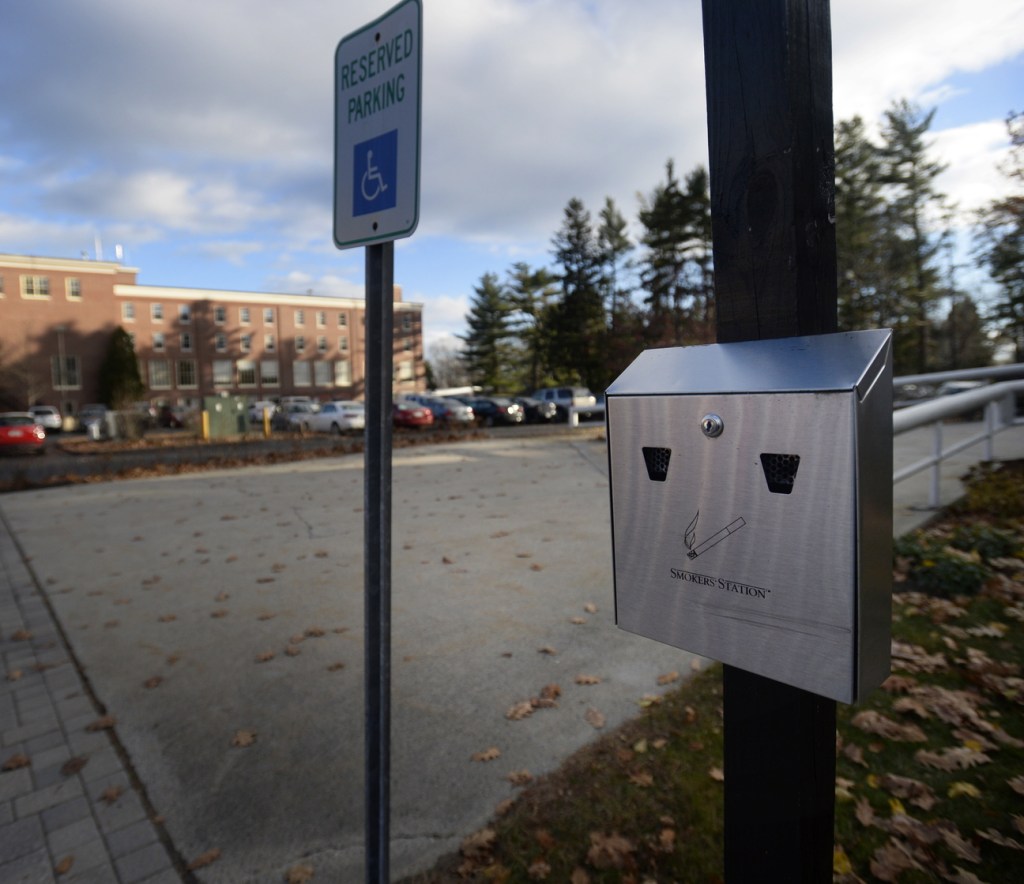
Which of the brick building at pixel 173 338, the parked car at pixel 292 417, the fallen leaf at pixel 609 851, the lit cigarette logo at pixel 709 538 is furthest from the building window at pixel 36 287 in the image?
the lit cigarette logo at pixel 709 538

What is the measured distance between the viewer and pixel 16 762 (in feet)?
10.4

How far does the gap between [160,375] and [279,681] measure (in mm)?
66103

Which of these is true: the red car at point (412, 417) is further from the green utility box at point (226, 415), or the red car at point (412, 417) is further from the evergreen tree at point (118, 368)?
the evergreen tree at point (118, 368)

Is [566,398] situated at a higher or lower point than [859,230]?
lower

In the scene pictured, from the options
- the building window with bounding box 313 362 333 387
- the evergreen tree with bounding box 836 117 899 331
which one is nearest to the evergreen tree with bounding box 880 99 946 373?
the evergreen tree with bounding box 836 117 899 331

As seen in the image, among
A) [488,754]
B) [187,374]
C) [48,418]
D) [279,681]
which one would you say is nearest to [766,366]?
[488,754]

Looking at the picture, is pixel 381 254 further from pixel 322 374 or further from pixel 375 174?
pixel 322 374

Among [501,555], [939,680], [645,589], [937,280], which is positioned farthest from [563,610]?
[937,280]

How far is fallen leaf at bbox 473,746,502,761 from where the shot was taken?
3.05 metres

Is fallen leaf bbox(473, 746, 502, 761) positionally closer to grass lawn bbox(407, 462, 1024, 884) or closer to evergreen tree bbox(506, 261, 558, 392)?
grass lawn bbox(407, 462, 1024, 884)

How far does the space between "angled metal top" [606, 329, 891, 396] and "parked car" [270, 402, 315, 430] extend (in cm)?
3035

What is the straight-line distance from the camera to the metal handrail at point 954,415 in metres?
4.63

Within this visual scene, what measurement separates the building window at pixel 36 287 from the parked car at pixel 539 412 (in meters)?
42.8

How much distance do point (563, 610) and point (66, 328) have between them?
6224 centimetres
